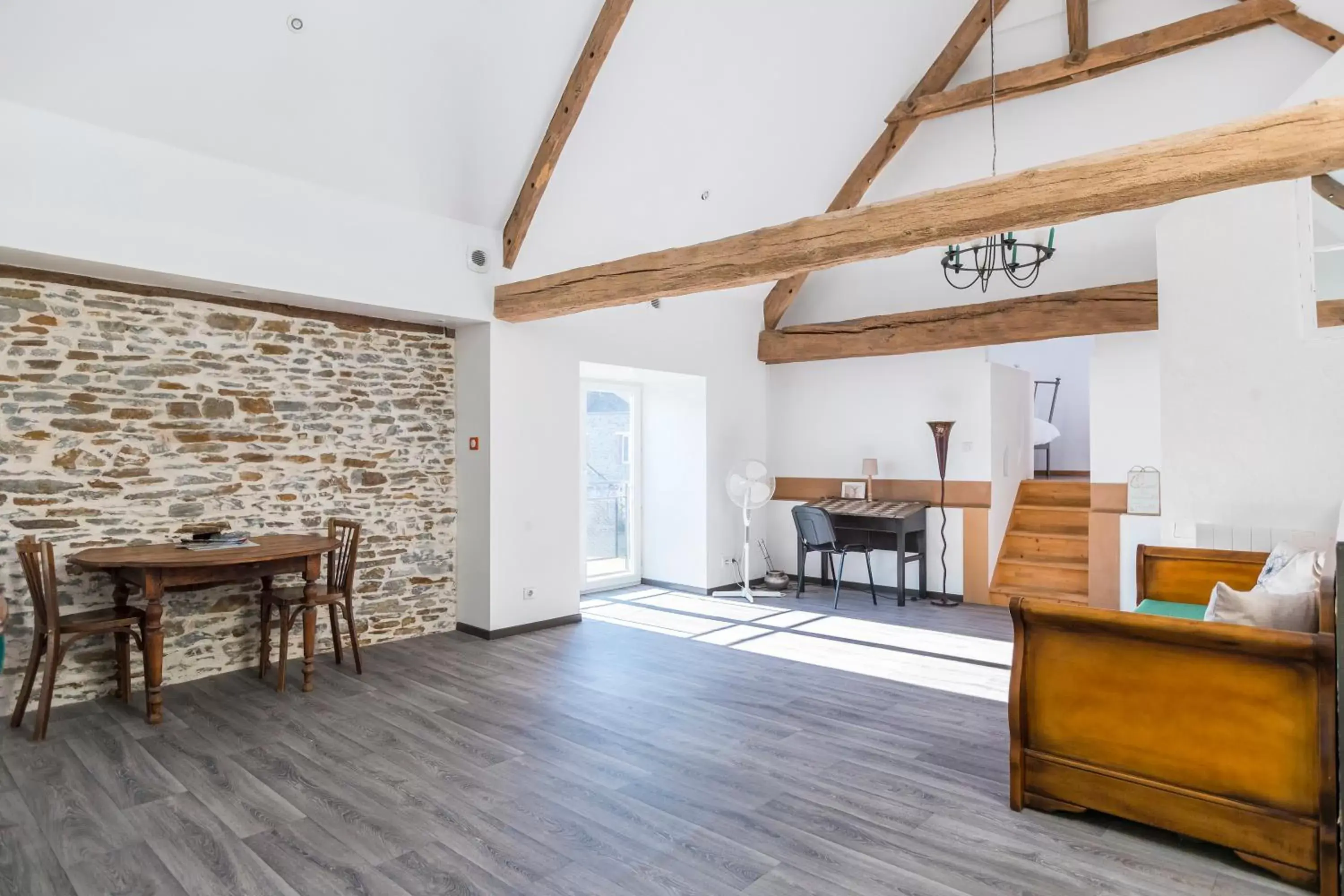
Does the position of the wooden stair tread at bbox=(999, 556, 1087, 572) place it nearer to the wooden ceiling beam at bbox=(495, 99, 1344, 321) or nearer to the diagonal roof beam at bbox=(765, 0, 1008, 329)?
the diagonal roof beam at bbox=(765, 0, 1008, 329)

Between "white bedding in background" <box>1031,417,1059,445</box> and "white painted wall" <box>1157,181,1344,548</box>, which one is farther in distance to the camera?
"white bedding in background" <box>1031,417,1059,445</box>

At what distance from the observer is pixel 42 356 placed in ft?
13.3

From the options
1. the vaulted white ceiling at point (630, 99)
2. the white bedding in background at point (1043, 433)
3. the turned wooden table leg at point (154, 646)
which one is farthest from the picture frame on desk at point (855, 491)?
the turned wooden table leg at point (154, 646)

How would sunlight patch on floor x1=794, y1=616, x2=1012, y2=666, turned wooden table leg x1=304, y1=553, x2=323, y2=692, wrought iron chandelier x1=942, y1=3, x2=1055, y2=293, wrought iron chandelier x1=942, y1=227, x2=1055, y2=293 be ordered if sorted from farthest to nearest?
sunlight patch on floor x1=794, y1=616, x2=1012, y2=666, wrought iron chandelier x1=942, y1=227, x2=1055, y2=293, wrought iron chandelier x1=942, y1=3, x2=1055, y2=293, turned wooden table leg x1=304, y1=553, x2=323, y2=692

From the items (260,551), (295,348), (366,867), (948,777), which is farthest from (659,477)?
(366,867)

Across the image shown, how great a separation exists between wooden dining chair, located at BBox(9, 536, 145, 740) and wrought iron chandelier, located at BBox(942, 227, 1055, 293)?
481 cm

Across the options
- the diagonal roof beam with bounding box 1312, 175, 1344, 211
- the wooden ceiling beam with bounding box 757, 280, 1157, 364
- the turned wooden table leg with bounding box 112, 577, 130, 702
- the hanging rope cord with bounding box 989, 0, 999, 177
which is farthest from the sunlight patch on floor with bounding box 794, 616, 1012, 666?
the turned wooden table leg with bounding box 112, 577, 130, 702

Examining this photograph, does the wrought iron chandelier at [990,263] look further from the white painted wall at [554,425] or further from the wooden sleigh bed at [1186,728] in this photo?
the wooden sleigh bed at [1186,728]

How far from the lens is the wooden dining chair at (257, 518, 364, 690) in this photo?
4.37 m

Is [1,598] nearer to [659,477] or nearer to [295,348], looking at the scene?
[295,348]

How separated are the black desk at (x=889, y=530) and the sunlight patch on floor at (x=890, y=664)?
1.54m

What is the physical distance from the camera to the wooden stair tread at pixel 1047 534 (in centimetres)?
697

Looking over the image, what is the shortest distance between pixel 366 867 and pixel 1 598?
149 centimetres

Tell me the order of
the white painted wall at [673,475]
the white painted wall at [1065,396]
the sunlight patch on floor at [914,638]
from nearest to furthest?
1. the sunlight patch on floor at [914,638]
2. the white painted wall at [673,475]
3. the white painted wall at [1065,396]
